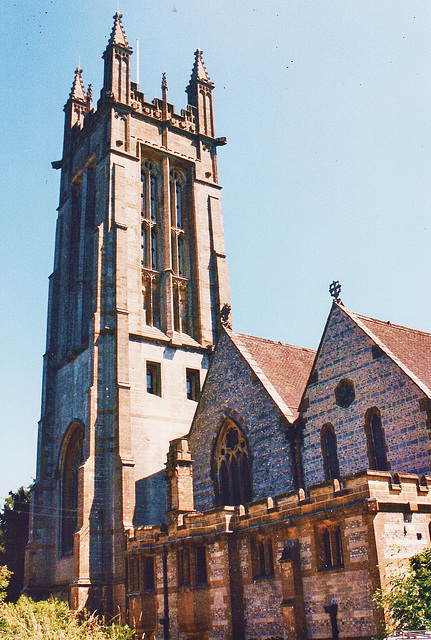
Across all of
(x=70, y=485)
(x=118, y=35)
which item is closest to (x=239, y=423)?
(x=70, y=485)

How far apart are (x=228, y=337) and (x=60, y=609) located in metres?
13.5

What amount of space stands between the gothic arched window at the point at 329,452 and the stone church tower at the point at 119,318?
1015cm

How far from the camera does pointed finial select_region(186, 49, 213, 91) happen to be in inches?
1965

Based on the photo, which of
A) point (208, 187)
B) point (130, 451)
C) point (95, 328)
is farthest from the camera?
point (208, 187)

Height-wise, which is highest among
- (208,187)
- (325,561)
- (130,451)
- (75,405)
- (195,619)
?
(208,187)

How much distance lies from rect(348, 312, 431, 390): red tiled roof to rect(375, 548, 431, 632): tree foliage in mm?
7183

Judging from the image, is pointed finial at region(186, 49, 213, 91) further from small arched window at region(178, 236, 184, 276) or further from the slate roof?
the slate roof

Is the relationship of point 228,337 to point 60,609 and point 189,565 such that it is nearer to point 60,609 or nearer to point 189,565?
point 189,565

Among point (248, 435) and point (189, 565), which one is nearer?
point (189, 565)

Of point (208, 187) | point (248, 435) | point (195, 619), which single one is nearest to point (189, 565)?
point (195, 619)

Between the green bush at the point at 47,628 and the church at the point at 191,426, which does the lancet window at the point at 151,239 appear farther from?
the green bush at the point at 47,628

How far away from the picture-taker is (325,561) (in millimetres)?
19656

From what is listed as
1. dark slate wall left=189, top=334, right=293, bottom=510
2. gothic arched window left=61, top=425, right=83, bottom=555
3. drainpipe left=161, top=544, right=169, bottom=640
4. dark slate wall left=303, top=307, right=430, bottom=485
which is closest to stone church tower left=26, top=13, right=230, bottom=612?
gothic arched window left=61, top=425, right=83, bottom=555

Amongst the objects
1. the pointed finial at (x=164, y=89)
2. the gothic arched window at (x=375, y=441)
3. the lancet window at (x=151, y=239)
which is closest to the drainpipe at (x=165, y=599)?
the gothic arched window at (x=375, y=441)
